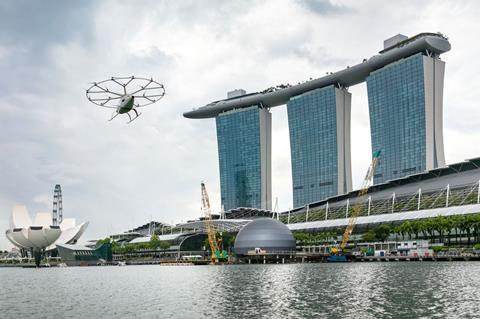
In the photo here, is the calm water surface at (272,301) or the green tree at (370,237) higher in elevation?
the green tree at (370,237)

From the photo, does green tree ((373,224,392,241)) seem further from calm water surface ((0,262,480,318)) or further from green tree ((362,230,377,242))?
calm water surface ((0,262,480,318))

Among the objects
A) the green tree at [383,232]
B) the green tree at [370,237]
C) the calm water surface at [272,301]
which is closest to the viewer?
the calm water surface at [272,301]

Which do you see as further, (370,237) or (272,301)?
(370,237)

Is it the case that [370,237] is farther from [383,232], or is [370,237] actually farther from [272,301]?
[272,301]

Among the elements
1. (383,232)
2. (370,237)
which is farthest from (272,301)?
(370,237)

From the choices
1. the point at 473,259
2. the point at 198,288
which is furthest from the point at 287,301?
the point at 473,259

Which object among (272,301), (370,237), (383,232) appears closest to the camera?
(272,301)

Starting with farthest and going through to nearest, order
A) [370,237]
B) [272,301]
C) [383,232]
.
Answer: [370,237], [383,232], [272,301]

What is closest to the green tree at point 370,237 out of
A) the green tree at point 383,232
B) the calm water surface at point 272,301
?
the green tree at point 383,232

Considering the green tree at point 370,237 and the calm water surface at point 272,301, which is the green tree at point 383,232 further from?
the calm water surface at point 272,301

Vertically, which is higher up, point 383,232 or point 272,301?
point 383,232

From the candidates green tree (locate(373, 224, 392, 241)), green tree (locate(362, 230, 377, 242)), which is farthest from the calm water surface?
green tree (locate(362, 230, 377, 242))

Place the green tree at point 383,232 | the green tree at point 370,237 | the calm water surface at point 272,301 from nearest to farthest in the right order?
the calm water surface at point 272,301, the green tree at point 383,232, the green tree at point 370,237
